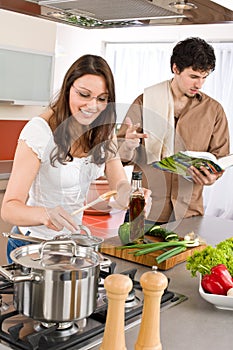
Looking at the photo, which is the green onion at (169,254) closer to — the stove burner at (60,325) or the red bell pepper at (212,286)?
the red bell pepper at (212,286)

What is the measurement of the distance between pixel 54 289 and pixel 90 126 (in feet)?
3.04

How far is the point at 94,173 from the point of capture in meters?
1.94

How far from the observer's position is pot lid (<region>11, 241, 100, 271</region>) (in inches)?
43.5

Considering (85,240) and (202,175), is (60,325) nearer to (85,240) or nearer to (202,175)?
(85,240)

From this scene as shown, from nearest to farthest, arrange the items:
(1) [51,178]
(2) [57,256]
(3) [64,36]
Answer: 1. (2) [57,256]
2. (1) [51,178]
3. (3) [64,36]

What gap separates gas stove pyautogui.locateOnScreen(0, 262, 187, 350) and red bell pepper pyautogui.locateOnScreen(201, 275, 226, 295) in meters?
0.21

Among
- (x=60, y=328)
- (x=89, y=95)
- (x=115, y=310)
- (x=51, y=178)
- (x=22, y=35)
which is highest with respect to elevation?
(x=22, y=35)

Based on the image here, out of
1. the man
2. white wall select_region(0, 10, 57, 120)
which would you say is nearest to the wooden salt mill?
the man

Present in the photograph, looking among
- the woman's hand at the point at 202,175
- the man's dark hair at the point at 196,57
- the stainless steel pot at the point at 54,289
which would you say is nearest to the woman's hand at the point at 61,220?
the stainless steel pot at the point at 54,289

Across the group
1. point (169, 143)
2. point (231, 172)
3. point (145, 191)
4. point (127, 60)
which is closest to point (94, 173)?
point (145, 191)

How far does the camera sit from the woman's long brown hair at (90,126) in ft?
5.61

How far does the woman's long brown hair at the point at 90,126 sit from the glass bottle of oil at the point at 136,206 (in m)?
0.27

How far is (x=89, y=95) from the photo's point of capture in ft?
5.50

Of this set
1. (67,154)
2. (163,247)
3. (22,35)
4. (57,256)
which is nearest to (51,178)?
(67,154)
